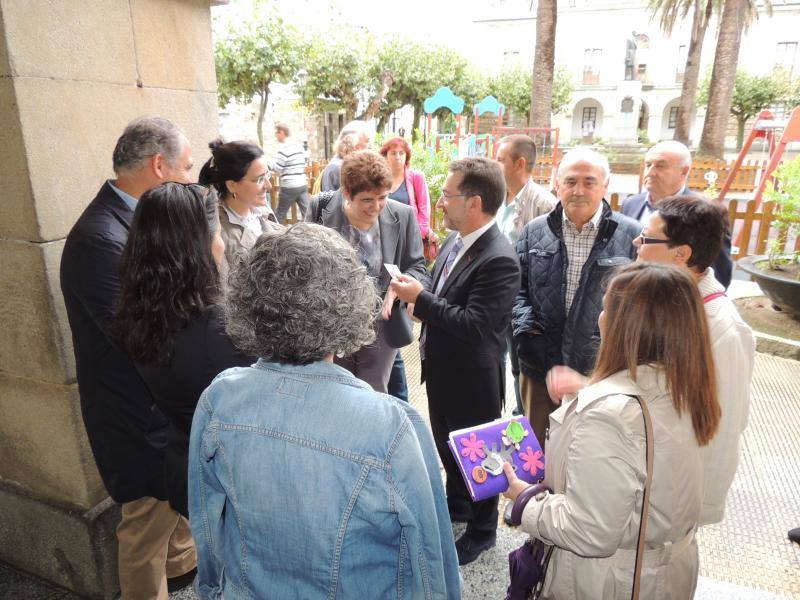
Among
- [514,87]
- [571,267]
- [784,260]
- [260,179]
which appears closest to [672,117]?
[514,87]

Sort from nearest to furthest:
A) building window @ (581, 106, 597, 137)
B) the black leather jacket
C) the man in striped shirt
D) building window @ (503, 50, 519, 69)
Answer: the black leather jacket → the man in striped shirt → building window @ (503, 50, 519, 69) → building window @ (581, 106, 597, 137)

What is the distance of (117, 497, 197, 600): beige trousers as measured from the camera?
211 cm

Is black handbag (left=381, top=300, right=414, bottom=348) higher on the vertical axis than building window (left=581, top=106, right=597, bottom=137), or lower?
lower

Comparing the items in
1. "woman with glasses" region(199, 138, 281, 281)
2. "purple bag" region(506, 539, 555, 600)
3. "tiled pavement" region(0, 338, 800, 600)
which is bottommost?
"tiled pavement" region(0, 338, 800, 600)

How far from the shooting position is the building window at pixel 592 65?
4144cm

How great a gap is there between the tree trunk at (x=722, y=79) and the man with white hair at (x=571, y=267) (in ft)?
64.6

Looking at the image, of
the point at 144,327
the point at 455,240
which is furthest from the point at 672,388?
the point at 455,240

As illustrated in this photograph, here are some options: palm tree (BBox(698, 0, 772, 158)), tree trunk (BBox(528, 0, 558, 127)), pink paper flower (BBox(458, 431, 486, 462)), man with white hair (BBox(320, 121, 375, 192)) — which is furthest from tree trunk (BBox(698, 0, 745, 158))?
pink paper flower (BBox(458, 431, 486, 462))

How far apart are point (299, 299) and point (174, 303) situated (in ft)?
1.93

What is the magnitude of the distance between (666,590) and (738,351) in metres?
0.79

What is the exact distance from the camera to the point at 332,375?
117cm

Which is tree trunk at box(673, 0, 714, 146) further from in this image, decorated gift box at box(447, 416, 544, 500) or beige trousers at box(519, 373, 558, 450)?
decorated gift box at box(447, 416, 544, 500)

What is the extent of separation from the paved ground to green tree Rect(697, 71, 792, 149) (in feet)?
116

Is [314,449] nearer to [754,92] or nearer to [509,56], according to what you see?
[754,92]
